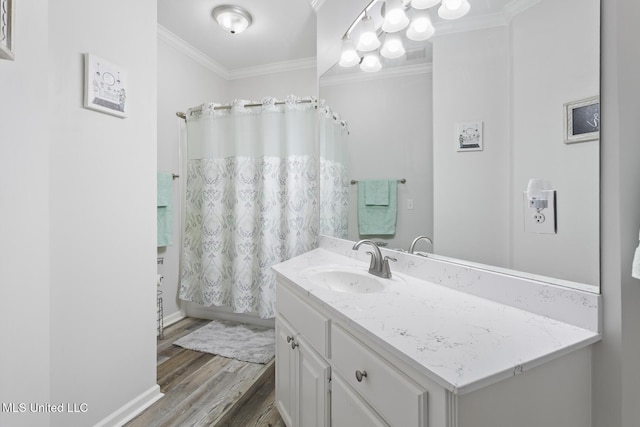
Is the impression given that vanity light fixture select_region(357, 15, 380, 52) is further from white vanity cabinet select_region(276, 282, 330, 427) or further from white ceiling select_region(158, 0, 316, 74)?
white vanity cabinet select_region(276, 282, 330, 427)

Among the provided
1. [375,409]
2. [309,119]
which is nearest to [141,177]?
[309,119]

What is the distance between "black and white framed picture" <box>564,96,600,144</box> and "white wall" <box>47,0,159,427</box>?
1784 millimetres

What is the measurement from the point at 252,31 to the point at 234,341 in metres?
2.62

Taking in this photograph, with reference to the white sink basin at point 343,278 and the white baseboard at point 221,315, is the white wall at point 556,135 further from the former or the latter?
the white baseboard at point 221,315

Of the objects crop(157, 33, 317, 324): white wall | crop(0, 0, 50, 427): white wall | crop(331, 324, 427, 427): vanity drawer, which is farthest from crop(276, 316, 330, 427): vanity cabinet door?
crop(157, 33, 317, 324): white wall

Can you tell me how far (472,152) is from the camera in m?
1.18

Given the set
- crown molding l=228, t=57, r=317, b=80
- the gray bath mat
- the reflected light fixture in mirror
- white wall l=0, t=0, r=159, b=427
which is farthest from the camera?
crown molding l=228, t=57, r=317, b=80

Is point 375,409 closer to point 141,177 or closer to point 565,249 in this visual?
point 565,249

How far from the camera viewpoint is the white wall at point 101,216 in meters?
1.25

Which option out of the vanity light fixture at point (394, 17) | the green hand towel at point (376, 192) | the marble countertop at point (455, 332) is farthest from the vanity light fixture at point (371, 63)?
the marble countertop at point (455, 332)

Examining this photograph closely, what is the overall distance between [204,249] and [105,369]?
4.16 ft

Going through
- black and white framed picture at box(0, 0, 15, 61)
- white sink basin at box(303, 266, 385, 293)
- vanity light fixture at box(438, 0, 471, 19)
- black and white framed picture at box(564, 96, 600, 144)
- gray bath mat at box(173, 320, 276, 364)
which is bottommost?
gray bath mat at box(173, 320, 276, 364)

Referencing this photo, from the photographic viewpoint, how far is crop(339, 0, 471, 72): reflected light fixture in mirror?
4.24ft

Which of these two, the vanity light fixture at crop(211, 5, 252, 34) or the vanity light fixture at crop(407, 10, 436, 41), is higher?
the vanity light fixture at crop(211, 5, 252, 34)
